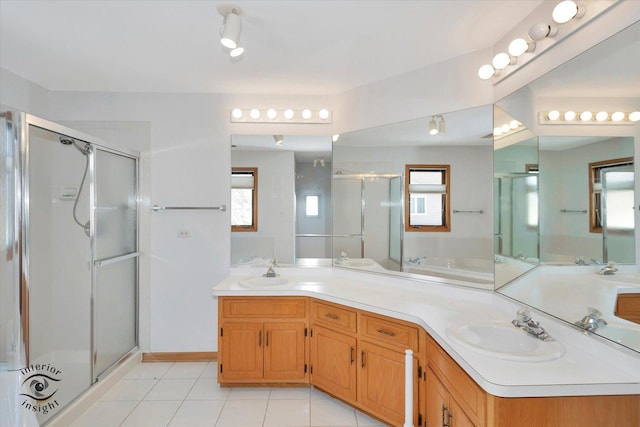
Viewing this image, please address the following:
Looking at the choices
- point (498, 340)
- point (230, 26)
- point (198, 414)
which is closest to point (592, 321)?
point (498, 340)

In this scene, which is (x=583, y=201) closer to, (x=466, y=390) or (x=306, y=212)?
(x=466, y=390)

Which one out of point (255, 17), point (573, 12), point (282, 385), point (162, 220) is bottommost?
point (282, 385)

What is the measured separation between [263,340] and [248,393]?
416 mm

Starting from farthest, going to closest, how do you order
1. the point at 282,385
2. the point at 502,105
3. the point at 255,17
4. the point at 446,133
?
the point at 282,385, the point at 446,133, the point at 502,105, the point at 255,17

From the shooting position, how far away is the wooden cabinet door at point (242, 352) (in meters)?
2.36

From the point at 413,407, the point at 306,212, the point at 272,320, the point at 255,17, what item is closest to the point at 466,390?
the point at 413,407

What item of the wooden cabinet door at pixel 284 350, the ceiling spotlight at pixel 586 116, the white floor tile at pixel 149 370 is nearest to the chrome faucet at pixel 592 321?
the ceiling spotlight at pixel 586 116

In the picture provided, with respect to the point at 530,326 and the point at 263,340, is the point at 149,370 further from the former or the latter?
the point at 530,326

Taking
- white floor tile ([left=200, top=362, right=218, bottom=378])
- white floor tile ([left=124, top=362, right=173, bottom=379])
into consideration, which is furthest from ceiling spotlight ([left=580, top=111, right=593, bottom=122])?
white floor tile ([left=124, top=362, right=173, bottom=379])

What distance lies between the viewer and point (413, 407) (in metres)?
1.76

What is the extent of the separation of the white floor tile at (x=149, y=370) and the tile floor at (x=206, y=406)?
14 mm

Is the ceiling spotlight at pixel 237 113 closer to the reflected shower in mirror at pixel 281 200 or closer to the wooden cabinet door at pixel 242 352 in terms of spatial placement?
the reflected shower in mirror at pixel 281 200

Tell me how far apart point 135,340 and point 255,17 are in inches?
112

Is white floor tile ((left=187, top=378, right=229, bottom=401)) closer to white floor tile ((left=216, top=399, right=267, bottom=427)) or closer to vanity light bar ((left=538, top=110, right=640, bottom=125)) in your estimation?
white floor tile ((left=216, top=399, right=267, bottom=427))
